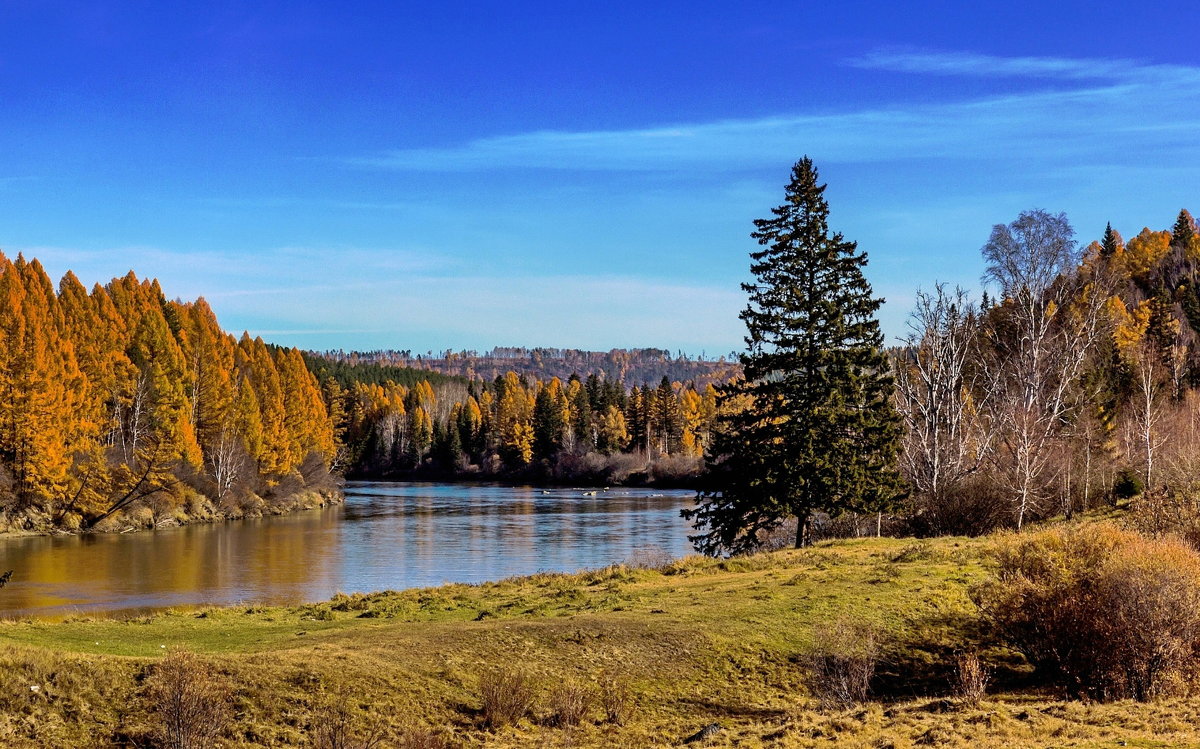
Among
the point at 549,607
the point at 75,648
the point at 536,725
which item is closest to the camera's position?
the point at 536,725

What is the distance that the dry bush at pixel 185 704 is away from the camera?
12766 millimetres

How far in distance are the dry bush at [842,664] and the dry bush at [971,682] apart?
4.71 ft

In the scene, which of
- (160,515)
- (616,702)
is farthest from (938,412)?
(160,515)

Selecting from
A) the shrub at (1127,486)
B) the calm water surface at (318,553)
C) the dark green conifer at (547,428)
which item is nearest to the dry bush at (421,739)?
the calm water surface at (318,553)

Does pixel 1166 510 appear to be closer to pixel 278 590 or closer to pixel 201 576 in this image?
pixel 278 590

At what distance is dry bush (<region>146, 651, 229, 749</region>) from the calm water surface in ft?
55.8

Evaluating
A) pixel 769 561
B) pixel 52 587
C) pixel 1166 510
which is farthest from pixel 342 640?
pixel 52 587

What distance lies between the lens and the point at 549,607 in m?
22.1

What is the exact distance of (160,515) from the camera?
61656 mm

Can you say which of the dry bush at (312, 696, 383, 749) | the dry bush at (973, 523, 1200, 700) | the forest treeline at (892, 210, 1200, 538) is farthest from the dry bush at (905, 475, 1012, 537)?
the dry bush at (312, 696, 383, 749)

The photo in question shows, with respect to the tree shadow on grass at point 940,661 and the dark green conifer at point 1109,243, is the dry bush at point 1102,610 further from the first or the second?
the dark green conifer at point 1109,243

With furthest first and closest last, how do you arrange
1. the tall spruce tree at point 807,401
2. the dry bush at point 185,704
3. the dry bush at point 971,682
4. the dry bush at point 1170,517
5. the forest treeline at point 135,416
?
the forest treeline at point 135,416
the tall spruce tree at point 807,401
the dry bush at point 1170,517
the dry bush at point 971,682
the dry bush at point 185,704

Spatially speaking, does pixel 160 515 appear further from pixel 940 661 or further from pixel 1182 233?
pixel 1182 233

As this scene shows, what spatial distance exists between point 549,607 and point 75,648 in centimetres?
932
